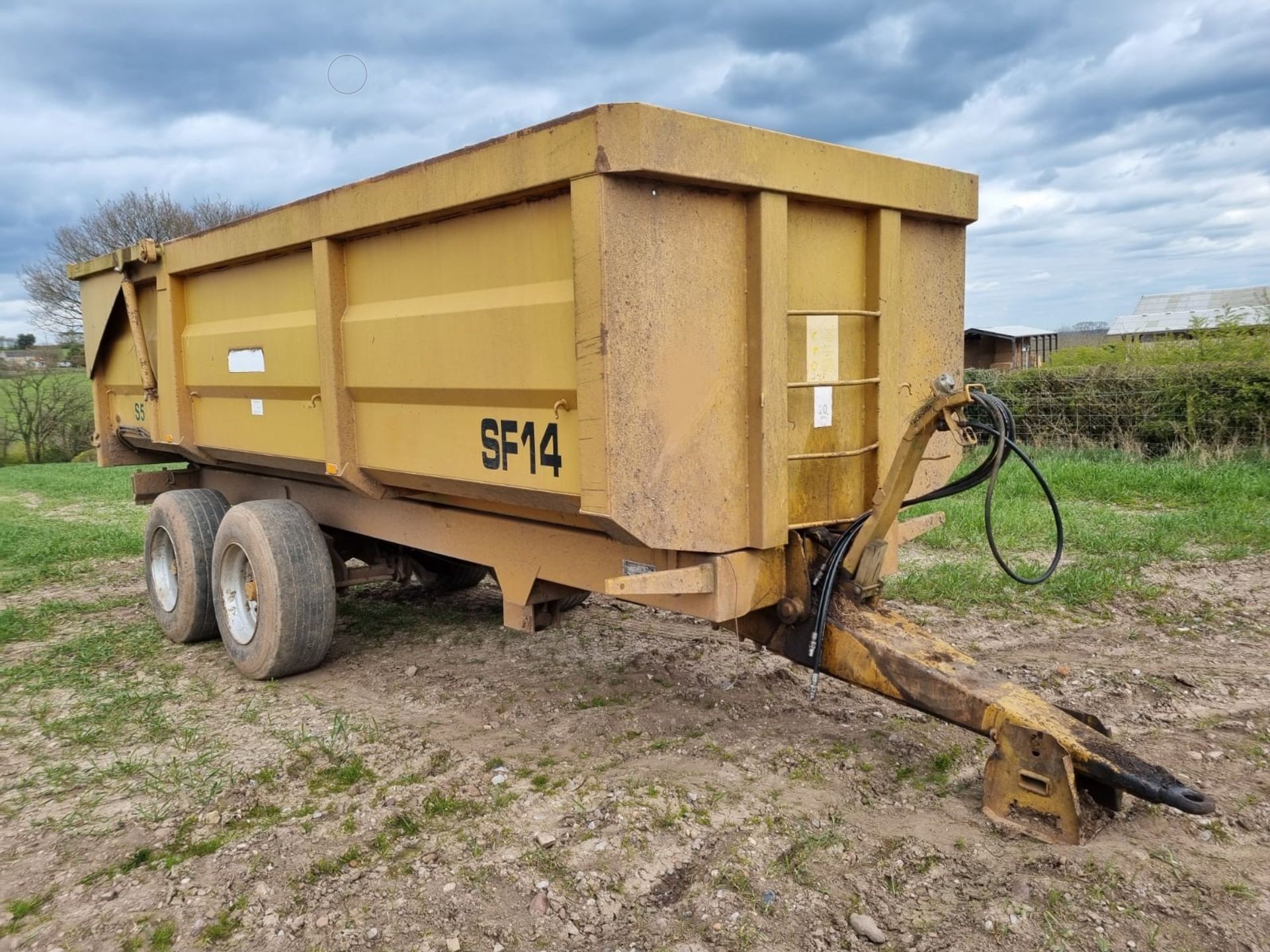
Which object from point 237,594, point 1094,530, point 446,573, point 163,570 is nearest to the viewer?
point 237,594

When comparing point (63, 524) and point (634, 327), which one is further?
point (63, 524)

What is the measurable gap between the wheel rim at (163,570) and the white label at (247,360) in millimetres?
1295

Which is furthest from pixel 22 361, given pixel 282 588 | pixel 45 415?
pixel 282 588

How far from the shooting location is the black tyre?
5535 mm

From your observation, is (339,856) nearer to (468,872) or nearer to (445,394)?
(468,872)

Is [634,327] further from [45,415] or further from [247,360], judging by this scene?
[45,415]

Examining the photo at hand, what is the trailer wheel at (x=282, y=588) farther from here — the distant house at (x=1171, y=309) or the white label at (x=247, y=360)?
the distant house at (x=1171, y=309)

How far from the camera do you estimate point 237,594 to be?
5.03m

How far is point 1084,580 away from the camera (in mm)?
5906

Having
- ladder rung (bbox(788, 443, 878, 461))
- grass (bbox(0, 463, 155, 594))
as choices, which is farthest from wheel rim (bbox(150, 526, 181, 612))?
ladder rung (bbox(788, 443, 878, 461))

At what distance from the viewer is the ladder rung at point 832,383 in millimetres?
3268

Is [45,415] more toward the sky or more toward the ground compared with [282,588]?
more toward the sky

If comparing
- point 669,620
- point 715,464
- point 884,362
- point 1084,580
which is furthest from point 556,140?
point 1084,580

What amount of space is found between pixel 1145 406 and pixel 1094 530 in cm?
508
